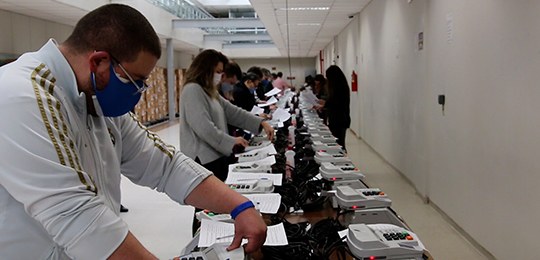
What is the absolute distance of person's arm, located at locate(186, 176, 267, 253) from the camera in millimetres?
1294

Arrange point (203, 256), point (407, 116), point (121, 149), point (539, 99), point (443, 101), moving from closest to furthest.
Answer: point (203, 256) → point (121, 149) → point (539, 99) → point (443, 101) → point (407, 116)

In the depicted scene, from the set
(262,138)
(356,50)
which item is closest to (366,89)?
(356,50)

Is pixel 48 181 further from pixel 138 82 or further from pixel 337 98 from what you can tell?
pixel 337 98

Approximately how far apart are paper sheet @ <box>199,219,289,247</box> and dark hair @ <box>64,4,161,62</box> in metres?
0.73

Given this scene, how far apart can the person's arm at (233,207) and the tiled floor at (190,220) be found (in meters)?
2.20

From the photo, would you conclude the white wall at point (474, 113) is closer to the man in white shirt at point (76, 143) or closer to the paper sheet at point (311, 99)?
the paper sheet at point (311, 99)

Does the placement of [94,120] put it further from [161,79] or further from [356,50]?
[161,79]

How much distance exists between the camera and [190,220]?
445 cm

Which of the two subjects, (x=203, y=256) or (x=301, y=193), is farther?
(x=301, y=193)

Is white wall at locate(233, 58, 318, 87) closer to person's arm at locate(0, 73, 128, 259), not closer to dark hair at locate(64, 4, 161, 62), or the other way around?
dark hair at locate(64, 4, 161, 62)

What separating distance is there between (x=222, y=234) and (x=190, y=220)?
2890 mm

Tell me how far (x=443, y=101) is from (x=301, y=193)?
99.2 inches

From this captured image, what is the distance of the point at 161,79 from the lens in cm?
1438

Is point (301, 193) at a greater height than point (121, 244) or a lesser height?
lesser
